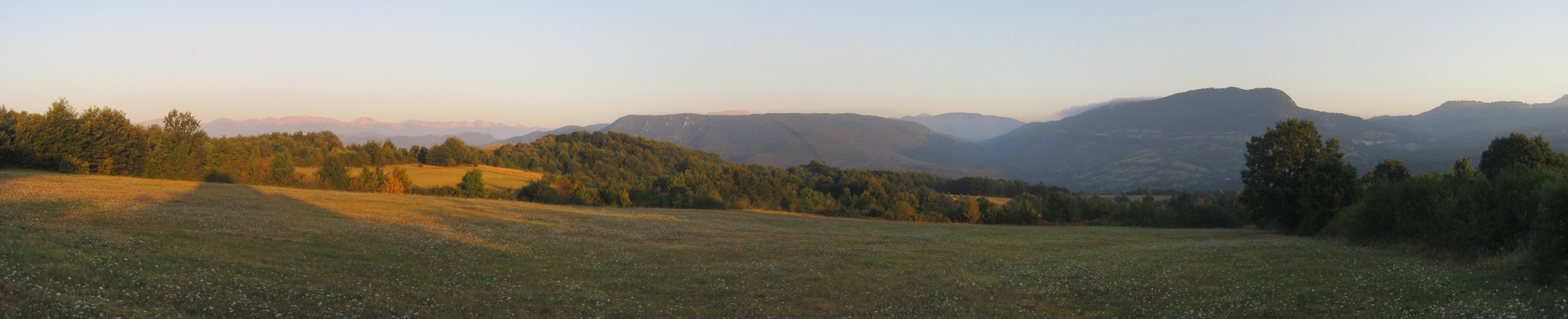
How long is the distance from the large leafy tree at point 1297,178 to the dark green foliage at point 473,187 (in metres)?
66.2

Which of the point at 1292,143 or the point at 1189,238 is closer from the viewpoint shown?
the point at 1189,238

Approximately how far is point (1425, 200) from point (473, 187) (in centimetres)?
7022

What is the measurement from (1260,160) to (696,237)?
1311 inches

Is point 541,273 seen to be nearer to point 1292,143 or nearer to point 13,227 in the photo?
point 13,227

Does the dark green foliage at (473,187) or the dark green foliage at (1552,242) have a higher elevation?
the dark green foliage at (1552,242)

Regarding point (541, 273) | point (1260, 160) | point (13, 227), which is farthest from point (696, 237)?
point (1260, 160)

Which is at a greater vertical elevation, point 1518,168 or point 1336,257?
point 1518,168

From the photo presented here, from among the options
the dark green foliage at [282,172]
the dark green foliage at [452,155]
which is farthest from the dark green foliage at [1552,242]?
the dark green foliage at [452,155]

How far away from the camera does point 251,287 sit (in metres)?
10.7

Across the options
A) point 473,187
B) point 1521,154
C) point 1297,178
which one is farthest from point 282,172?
point 1521,154

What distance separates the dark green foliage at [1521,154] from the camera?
120 feet

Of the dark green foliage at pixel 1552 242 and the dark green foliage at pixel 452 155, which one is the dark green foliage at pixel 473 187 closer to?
the dark green foliage at pixel 452 155

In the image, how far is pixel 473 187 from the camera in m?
64.4

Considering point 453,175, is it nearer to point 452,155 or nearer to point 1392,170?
point 452,155
